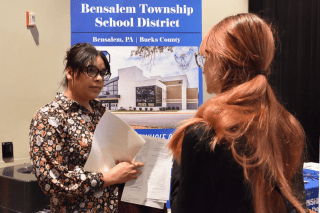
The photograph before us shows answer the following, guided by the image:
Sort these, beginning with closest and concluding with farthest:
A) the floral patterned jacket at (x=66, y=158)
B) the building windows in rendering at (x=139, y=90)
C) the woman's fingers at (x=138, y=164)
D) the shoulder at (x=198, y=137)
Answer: the shoulder at (x=198, y=137) < the floral patterned jacket at (x=66, y=158) < the woman's fingers at (x=138, y=164) < the building windows in rendering at (x=139, y=90)

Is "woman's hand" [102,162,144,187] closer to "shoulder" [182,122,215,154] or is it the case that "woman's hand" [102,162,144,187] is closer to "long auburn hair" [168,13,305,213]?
"long auburn hair" [168,13,305,213]

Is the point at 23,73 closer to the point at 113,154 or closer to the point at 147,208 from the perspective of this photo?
the point at 113,154

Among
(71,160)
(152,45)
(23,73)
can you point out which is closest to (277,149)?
(71,160)

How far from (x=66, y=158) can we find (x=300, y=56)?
284 centimetres

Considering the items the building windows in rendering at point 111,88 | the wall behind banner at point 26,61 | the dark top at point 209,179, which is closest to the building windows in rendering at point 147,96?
the building windows in rendering at point 111,88

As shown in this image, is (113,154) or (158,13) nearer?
(113,154)

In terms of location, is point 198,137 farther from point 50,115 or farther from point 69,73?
point 69,73

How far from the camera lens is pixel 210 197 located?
77 cm

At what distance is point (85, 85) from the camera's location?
1.42 meters

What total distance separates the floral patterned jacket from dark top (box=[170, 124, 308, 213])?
607mm

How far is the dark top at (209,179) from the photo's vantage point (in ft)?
2.46

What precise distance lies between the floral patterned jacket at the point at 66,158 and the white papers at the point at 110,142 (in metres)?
0.06

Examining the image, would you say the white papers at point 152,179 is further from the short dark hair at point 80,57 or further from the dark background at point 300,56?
the dark background at point 300,56

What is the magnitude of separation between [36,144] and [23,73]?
1874mm
